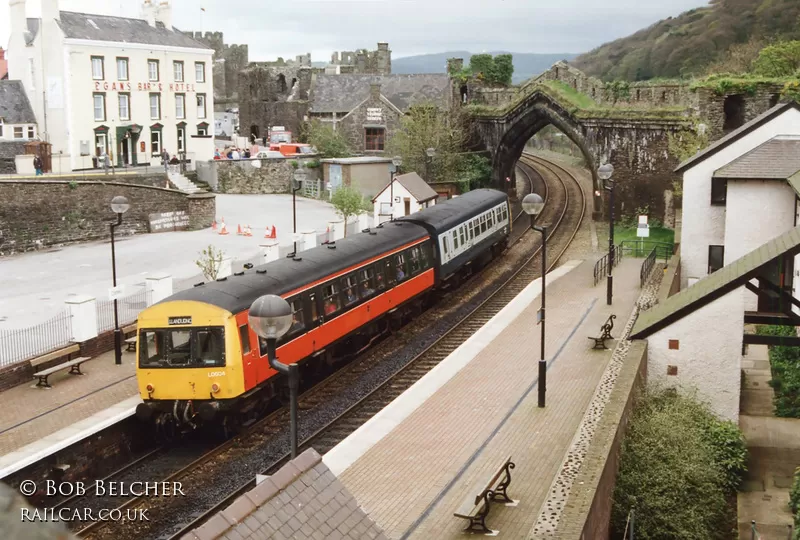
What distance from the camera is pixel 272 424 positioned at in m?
18.6

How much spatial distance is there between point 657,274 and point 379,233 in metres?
10.2

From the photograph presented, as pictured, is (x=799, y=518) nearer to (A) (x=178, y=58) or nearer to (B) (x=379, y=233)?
(B) (x=379, y=233)

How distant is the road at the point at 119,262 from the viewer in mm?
25812

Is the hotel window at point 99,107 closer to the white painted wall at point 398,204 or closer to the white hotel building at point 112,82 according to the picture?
the white hotel building at point 112,82

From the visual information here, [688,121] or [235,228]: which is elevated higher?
[688,121]

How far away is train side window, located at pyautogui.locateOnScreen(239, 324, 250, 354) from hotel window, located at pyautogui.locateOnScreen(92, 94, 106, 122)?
106ft

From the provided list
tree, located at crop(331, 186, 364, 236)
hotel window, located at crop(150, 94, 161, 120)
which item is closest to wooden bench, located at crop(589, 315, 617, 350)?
A: tree, located at crop(331, 186, 364, 236)

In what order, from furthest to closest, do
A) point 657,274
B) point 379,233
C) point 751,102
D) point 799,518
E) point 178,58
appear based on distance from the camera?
1. point 178,58
2. point 751,102
3. point 657,274
4. point 379,233
5. point 799,518

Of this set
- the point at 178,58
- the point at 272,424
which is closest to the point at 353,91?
the point at 178,58

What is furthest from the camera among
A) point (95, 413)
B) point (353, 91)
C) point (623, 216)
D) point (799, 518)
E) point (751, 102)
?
point (353, 91)

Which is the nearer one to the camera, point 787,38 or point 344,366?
point 344,366

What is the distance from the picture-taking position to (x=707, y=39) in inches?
3078

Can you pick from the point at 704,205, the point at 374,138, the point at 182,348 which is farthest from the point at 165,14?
the point at 182,348

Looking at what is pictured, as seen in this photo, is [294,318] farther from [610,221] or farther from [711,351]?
[610,221]
